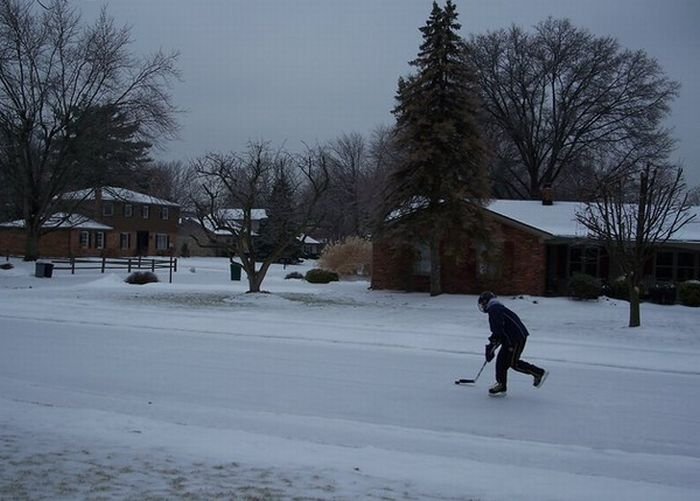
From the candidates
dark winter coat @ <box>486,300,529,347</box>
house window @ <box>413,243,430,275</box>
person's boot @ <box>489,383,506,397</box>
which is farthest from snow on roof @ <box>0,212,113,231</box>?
dark winter coat @ <box>486,300,529,347</box>

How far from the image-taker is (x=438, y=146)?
31.2m

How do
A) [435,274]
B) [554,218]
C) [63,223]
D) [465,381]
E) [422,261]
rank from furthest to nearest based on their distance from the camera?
[63,223] → [554,218] → [422,261] → [435,274] → [465,381]

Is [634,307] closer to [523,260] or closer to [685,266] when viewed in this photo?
[523,260]

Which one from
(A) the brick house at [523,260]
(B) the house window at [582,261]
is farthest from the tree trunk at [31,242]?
(B) the house window at [582,261]

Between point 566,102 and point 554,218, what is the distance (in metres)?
24.1

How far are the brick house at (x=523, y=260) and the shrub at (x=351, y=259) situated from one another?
35.8 ft

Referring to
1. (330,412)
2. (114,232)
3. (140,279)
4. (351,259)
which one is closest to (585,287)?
(351,259)

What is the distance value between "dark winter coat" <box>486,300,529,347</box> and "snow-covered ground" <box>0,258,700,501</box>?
93cm

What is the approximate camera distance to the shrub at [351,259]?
152 ft

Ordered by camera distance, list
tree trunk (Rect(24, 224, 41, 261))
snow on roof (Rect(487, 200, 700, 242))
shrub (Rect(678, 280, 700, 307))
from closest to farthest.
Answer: shrub (Rect(678, 280, 700, 307)) → snow on roof (Rect(487, 200, 700, 242)) → tree trunk (Rect(24, 224, 41, 261))

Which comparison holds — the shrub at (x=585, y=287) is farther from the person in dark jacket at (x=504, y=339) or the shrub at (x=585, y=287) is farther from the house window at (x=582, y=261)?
Result: the person in dark jacket at (x=504, y=339)

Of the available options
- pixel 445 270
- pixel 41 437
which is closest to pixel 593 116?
pixel 445 270

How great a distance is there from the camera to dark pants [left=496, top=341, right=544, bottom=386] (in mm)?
10789

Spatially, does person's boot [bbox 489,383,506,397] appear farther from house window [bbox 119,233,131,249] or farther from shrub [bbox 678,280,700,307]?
house window [bbox 119,233,131,249]
